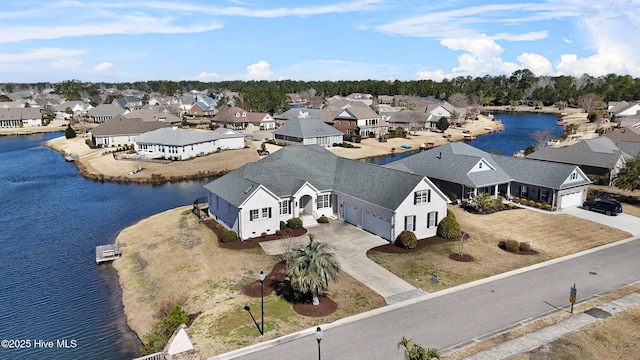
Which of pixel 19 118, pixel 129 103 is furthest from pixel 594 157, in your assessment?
pixel 129 103

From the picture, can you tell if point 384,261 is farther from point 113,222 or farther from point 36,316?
point 113,222

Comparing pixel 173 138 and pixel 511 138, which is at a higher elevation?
pixel 173 138

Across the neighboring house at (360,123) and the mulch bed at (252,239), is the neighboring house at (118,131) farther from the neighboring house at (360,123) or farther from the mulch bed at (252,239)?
the mulch bed at (252,239)

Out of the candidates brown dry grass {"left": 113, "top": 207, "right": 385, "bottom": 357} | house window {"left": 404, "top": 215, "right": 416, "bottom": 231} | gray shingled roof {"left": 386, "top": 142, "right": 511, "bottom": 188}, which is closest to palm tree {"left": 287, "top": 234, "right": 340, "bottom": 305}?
brown dry grass {"left": 113, "top": 207, "right": 385, "bottom": 357}

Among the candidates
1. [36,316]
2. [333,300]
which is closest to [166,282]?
[36,316]

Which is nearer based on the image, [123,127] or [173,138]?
[173,138]

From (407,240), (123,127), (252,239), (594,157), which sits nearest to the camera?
(407,240)

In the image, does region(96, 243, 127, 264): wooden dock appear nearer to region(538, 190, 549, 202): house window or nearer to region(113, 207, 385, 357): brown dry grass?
region(113, 207, 385, 357): brown dry grass

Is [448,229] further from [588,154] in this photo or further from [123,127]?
[123,127]
